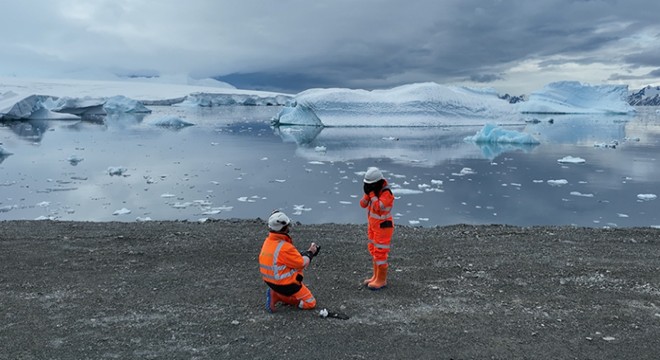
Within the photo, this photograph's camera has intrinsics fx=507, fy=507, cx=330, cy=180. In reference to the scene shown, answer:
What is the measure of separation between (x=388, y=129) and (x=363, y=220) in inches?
904

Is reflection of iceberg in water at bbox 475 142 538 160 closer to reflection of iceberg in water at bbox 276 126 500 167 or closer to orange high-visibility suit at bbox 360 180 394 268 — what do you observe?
reflection of iceberg in water at bbox 276 126 500 167

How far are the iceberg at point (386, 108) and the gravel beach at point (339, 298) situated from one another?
24.7 m

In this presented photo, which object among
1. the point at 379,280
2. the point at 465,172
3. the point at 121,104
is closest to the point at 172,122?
the point at 121,104

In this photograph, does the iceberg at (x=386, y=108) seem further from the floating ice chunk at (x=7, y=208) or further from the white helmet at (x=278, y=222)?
the white helmet at (x=278, y=222)

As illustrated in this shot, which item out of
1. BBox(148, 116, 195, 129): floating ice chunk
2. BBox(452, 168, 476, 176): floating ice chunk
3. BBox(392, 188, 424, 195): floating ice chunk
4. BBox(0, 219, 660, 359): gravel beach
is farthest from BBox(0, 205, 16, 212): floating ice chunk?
BBox(148, 116, 195, 129): floating ice chunk

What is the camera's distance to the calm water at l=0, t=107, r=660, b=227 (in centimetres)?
878

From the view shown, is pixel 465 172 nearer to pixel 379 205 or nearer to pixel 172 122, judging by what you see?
pixel 379 205

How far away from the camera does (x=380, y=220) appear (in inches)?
162

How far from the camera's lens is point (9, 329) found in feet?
11.7

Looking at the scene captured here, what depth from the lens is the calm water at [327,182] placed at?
28.8 feet

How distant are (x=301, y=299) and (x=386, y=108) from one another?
28.7 meters

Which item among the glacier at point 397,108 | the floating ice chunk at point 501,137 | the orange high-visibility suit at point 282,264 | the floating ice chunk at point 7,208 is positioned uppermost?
the glacier at point 397,108

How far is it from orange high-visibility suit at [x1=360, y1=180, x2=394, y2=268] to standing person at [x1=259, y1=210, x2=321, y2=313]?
2.08ft

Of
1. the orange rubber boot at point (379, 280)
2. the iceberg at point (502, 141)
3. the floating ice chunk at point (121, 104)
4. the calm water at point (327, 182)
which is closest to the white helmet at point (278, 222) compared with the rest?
the orange rubber boot at point (379, 280)
